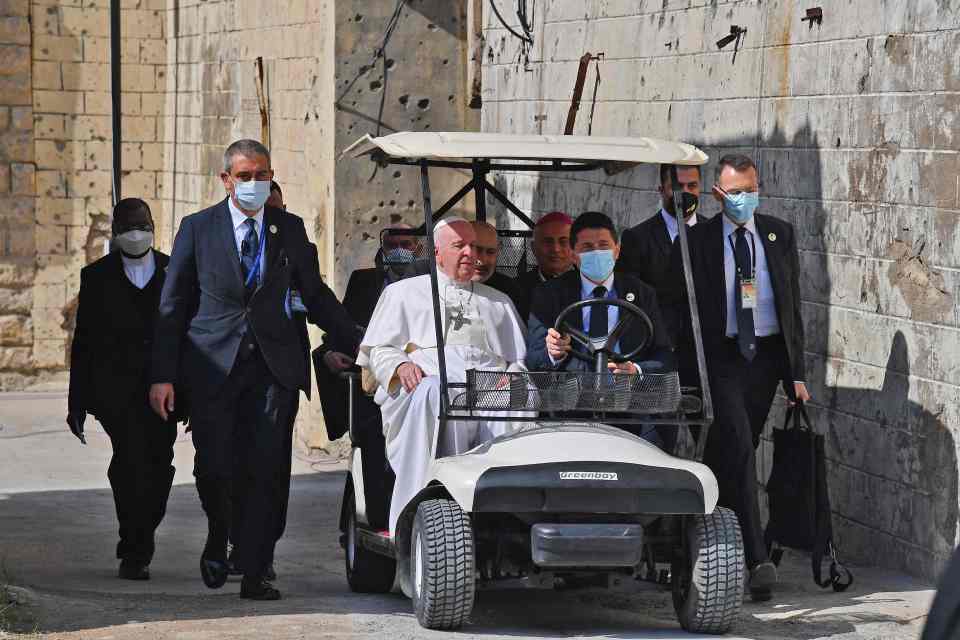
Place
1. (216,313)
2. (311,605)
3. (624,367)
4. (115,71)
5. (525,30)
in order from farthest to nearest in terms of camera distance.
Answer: (115,71)
(525,30)
(216,313)
(311,605)
(624,367)

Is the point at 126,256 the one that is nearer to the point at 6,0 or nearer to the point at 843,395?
the point at 843,395

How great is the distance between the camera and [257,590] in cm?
672

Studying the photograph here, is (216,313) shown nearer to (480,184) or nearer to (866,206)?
(480,184)

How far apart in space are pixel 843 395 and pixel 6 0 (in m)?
A: 10.5

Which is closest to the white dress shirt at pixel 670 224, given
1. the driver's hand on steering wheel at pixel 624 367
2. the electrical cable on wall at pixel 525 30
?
the driver's hand on steering wheel at pixel 624 367

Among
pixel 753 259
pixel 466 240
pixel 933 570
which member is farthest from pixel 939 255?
pixel 466 240

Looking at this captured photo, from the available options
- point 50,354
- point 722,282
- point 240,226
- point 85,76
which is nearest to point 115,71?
point 85,76

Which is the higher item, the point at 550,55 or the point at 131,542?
the point at 550,55

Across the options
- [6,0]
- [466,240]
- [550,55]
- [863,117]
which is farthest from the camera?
[6,0]

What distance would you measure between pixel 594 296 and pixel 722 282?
0.77m

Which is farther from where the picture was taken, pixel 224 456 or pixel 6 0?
pixel 6 0

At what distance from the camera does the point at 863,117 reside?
730 cm

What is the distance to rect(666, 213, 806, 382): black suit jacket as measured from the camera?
6.93 metres

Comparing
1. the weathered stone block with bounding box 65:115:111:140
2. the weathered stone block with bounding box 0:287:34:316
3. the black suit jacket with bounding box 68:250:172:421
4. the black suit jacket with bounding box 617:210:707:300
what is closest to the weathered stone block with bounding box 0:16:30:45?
the weathered stone block with bounding box 65:115:111:140
